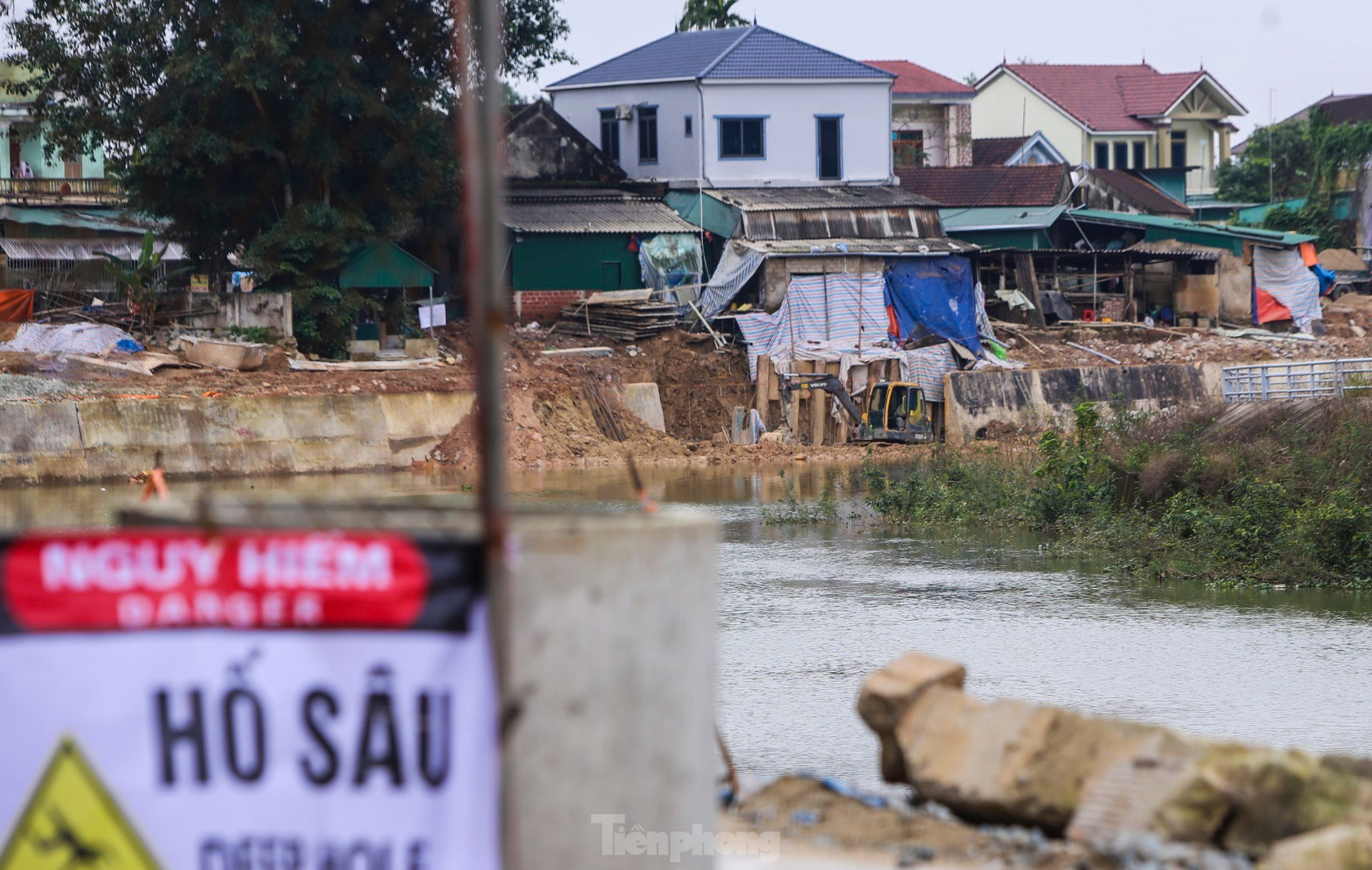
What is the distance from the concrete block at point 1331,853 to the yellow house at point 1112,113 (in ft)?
180

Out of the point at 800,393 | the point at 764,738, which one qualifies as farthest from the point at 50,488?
the point at 764,738

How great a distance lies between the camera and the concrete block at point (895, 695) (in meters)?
7.08

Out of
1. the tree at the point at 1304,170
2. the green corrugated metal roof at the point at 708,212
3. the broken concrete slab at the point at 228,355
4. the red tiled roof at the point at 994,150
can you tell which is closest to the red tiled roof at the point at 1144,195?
the red tiled roof at the point at 994,150

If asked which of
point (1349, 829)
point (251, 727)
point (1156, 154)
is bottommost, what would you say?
point (1349, 829)

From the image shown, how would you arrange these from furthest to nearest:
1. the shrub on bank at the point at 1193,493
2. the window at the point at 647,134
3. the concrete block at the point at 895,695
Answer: the window at the point at 647,134, the shrub on bank at the point at 1193,493, the concrete block at the point at 895,695

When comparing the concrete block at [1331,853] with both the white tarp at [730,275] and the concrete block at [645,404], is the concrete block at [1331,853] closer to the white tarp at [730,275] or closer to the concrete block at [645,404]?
the concrete block at [645,404]

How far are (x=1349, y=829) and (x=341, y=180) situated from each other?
3120 cm

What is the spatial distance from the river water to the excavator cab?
35.6 feet

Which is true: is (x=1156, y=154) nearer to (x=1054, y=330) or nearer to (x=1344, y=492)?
(x=1054, y=330)

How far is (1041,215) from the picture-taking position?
43.2 metres

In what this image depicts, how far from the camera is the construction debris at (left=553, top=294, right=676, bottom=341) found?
36688 millimetres

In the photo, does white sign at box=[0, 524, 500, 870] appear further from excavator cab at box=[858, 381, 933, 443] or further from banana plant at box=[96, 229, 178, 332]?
banana plant at box=[96, 229, 178, 332]

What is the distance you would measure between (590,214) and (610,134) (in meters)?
4.70

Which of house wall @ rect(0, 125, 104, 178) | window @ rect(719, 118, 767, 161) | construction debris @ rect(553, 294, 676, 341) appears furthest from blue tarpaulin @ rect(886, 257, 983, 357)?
house wall @ rect(0, 125, 104, 178)
